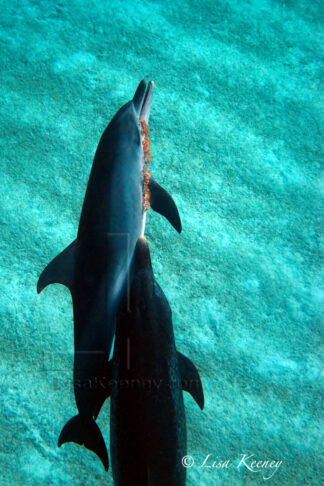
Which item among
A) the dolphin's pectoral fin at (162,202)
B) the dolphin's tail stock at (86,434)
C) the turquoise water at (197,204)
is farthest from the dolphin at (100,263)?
the turquoise water at (197,204)

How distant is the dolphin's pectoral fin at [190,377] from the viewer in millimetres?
2518

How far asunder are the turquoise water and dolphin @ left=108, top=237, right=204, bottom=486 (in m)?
1.08

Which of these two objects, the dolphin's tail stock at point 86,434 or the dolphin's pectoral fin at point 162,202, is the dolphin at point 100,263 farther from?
Result: the dolphin's pectoral fin at point 162,202

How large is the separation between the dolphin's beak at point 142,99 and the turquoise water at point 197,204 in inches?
36.7

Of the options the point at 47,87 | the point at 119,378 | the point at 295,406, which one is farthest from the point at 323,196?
the point at 47,87

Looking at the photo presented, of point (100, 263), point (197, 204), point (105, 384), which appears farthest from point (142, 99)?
point (105, 384)

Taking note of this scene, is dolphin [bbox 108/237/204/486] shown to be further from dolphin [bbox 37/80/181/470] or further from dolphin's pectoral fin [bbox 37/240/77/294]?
dolphin's pectoral fin [bbox 37/240/77/294]

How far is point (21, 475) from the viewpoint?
2.77m

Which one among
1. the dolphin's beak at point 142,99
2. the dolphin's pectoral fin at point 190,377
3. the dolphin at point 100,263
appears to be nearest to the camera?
the dolphin at point 100,263

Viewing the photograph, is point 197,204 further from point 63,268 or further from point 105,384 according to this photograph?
point 105,384

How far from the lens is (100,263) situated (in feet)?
7.31

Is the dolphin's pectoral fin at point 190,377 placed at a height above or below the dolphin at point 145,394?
below

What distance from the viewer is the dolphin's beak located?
9.63ft

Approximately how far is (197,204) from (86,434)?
2439 millimetres
